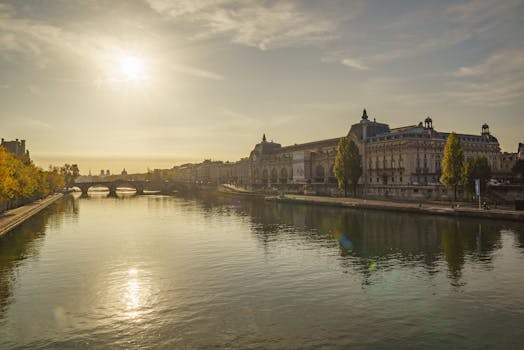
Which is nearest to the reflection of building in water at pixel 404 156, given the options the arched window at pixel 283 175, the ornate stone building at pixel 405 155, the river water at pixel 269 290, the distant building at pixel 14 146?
the ornate stone building at pixel 405 155

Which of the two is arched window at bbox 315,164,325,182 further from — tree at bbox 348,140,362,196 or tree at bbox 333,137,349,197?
tree at bbox 348,140,362,196

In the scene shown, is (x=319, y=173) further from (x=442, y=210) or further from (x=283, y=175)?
(x=442, y=210)

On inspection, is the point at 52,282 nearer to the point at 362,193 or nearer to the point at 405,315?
the point at 405,315

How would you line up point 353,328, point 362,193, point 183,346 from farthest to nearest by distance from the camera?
1. point 362,193
2. point 353,328
3. point 183,346

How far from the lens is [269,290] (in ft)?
99.9

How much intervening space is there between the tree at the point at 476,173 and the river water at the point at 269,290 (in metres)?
18.5

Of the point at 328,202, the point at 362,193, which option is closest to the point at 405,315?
the point at 328,202

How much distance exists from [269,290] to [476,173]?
60.7m

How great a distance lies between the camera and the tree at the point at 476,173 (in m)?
74.9

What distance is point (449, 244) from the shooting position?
4794 centimetres

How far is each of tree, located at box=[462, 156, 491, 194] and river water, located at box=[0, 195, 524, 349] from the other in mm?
18501

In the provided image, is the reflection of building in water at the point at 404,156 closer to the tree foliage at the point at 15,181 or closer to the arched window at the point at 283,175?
the arched window at the point at 283,175

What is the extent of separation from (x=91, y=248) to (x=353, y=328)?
37365 millimetres

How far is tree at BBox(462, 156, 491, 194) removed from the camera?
74938 mm
